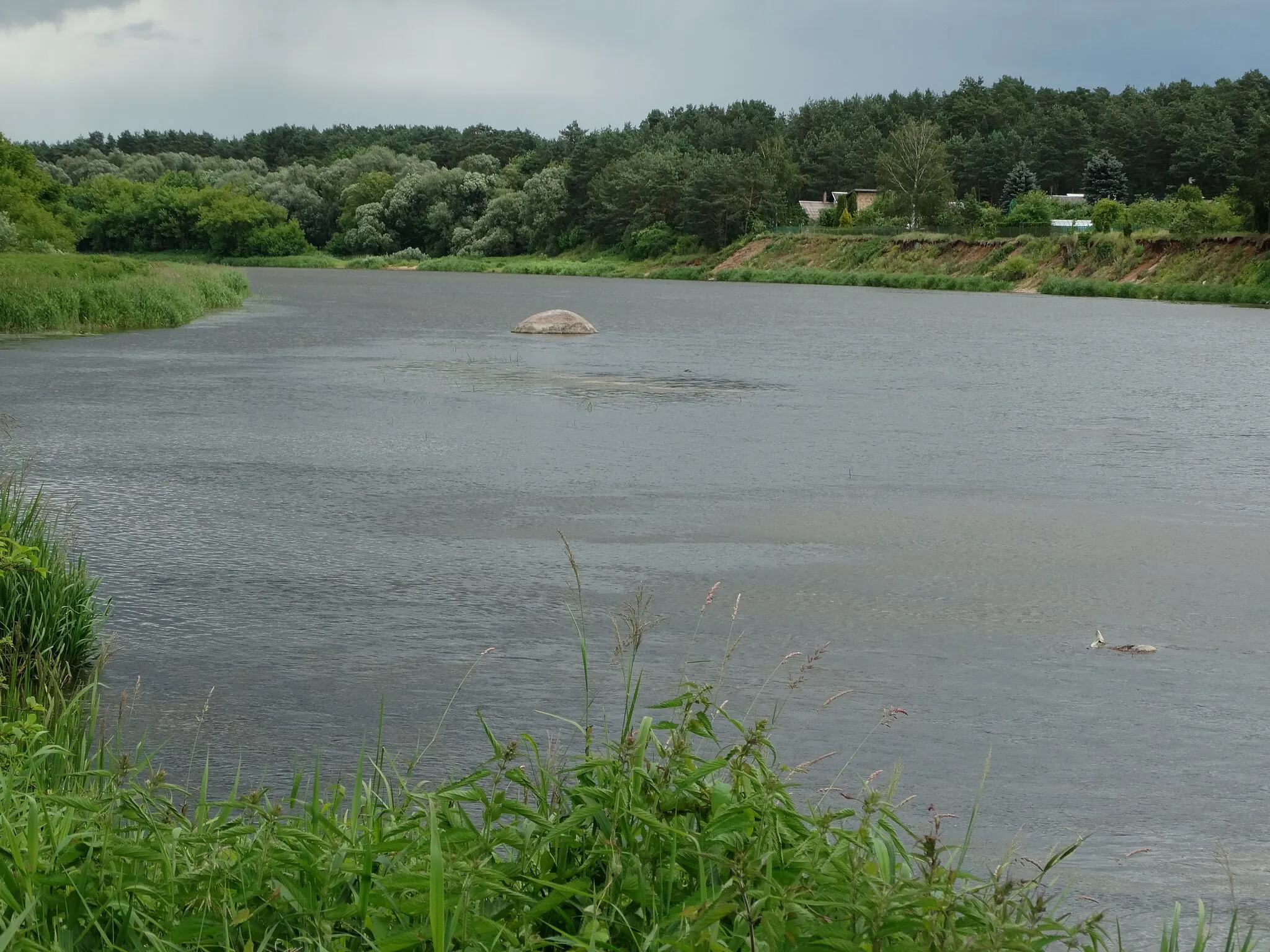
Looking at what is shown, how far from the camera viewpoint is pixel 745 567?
1052 cm

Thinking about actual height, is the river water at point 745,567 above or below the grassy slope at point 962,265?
below

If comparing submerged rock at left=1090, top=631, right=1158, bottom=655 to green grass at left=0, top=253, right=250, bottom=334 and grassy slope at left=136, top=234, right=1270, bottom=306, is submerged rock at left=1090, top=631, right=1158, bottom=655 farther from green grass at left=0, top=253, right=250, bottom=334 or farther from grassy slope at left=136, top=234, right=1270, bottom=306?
grassy slope at left=136, top=234, right=1270, bottom=306

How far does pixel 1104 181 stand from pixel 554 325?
8038 centimetres

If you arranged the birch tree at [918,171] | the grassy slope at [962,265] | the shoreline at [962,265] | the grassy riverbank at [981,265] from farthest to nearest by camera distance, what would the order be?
the birch tree at [918,171] < the grassy slope at [962,265] < the shoreline at [962,265] < the grassy riverbank at [981,265]

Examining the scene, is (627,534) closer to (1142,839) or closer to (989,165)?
(1142,839)

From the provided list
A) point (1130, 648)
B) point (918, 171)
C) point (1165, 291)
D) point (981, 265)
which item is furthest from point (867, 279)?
point (1130, 648)

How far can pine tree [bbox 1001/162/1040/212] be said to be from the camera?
4321 inches

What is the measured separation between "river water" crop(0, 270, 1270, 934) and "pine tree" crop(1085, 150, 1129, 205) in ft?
280

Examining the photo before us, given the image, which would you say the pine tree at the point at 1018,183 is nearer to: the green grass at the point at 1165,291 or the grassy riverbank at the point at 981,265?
the grassy riverbank at the point at 981,265

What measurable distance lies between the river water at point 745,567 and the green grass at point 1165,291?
41.2 meters

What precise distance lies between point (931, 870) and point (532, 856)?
3.31 ft

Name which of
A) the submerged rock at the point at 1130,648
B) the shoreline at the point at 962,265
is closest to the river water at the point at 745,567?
the submerged rock at the point at 1130,648

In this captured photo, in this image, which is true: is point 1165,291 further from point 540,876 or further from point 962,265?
point 540,876

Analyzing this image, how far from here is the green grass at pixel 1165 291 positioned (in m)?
62.4
